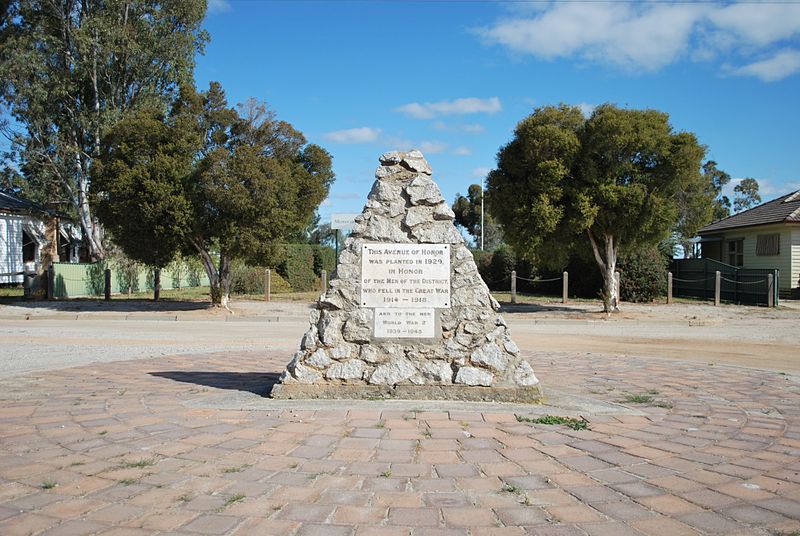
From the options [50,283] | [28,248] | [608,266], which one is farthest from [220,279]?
[28,248]

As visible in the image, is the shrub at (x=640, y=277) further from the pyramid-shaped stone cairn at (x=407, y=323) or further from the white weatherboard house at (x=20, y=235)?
the white weatherboard house at (x=20, y=235)

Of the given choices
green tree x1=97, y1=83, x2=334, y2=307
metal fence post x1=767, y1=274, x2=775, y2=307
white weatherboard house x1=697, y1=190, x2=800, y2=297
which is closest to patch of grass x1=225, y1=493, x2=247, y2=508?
green tree x1=97, y1=83, x2=334, y2=307

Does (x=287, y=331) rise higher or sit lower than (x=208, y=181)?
lower

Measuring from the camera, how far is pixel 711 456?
418cm

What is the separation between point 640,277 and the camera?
25.3m

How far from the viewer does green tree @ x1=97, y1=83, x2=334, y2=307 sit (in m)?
18.0

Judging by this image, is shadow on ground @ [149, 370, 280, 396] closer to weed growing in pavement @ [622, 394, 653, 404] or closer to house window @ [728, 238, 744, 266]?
weed growing in pavement @ [622, 394, 653, 404]

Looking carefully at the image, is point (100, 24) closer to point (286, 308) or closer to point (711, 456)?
point (286, 308)

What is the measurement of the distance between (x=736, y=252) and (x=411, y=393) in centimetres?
3136

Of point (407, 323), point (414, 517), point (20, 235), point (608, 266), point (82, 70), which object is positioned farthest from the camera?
point (20, 235)

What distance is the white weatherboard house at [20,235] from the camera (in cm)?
2970

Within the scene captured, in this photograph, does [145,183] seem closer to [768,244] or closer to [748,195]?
[768,244]

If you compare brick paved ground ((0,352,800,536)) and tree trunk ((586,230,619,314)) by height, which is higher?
tree trunk ((586,230,619,314))

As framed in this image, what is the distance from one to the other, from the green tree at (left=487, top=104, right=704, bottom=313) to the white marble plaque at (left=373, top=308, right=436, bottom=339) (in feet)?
41.4
